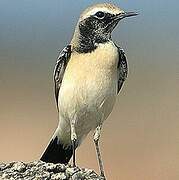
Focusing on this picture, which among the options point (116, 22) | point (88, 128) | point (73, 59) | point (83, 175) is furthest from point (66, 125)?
point (83, 175)

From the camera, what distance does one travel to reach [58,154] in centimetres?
459

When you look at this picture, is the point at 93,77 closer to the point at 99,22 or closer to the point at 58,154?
the point at 99,22

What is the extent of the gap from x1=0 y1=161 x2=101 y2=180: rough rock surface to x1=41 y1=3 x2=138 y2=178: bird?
1.17 m

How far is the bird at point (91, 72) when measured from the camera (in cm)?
402

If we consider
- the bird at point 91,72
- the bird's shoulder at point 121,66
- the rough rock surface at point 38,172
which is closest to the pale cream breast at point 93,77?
the bird at point 91,72

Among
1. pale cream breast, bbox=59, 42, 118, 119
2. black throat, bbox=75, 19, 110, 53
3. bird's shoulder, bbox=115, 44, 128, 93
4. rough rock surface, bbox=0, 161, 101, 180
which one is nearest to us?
rough rock surface, bbox=0, 161, 101, 180

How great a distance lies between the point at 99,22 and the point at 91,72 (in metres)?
0.36

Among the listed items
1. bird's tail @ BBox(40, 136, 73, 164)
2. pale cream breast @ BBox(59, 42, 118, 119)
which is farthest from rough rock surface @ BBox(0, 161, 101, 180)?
bird's tail @ BBox(40, 136, 73, 164)

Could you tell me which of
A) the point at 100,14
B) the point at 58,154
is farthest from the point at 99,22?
the point at 58,154

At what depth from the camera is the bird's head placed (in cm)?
409

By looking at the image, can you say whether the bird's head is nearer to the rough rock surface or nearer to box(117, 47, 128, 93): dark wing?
Answer: box(117, 47, 128, 93): dark wing

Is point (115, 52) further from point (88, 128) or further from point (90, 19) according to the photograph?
point (88, 128)

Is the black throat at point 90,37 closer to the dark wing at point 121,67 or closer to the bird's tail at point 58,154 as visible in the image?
the dark wing at point 121,67

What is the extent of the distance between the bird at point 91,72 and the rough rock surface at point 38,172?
3.85ft
